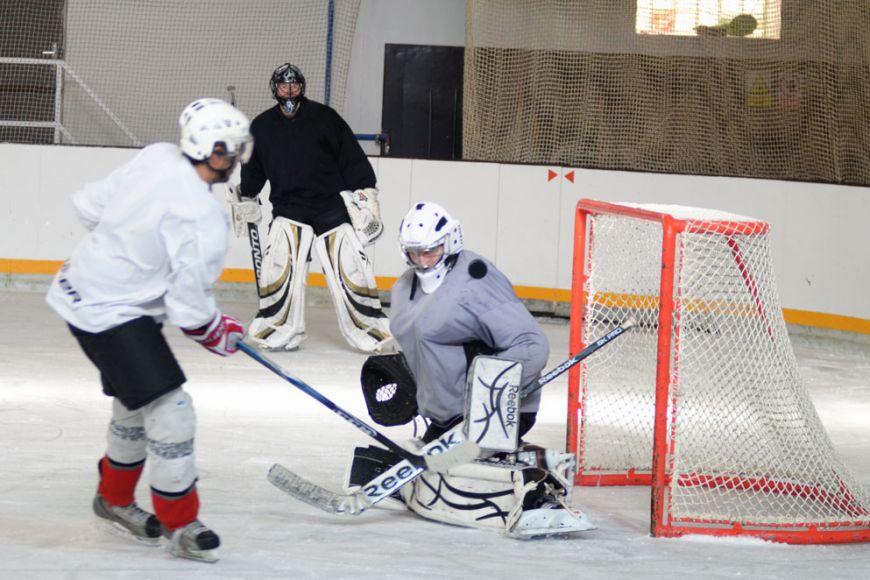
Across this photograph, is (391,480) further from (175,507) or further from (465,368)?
(175,507)

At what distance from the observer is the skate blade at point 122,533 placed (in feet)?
11.5

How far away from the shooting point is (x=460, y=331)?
12.6ft

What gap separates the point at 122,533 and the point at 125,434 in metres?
0.28

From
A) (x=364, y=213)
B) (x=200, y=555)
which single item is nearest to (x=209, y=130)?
(x=200, y=555)

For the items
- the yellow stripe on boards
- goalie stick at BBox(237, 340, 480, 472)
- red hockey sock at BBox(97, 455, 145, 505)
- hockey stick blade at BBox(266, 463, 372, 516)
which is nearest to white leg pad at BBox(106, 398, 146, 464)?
red hockey sock at BBox(97, 455, 145, 505)

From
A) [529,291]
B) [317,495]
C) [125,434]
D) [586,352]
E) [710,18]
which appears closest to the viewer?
[125,434]

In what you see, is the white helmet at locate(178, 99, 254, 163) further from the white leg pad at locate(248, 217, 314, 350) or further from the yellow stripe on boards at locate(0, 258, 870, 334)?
the yellow stripe on boards at locate(0, 258, 870, 334)

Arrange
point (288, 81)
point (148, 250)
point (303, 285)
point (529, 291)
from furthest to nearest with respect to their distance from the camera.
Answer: point (529, 291)
point (303, 285)
point (288, 81)
point (148, 250)

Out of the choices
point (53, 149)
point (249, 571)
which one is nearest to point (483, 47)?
point (53, 149)

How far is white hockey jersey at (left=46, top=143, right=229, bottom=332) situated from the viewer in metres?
3.16

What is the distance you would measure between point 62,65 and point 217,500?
683 cm

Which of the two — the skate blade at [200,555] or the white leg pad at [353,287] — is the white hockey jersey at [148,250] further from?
the white leg pad at [353,287]

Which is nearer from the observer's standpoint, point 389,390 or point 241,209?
point 389,390

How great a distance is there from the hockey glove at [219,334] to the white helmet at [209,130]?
0.39 meters
